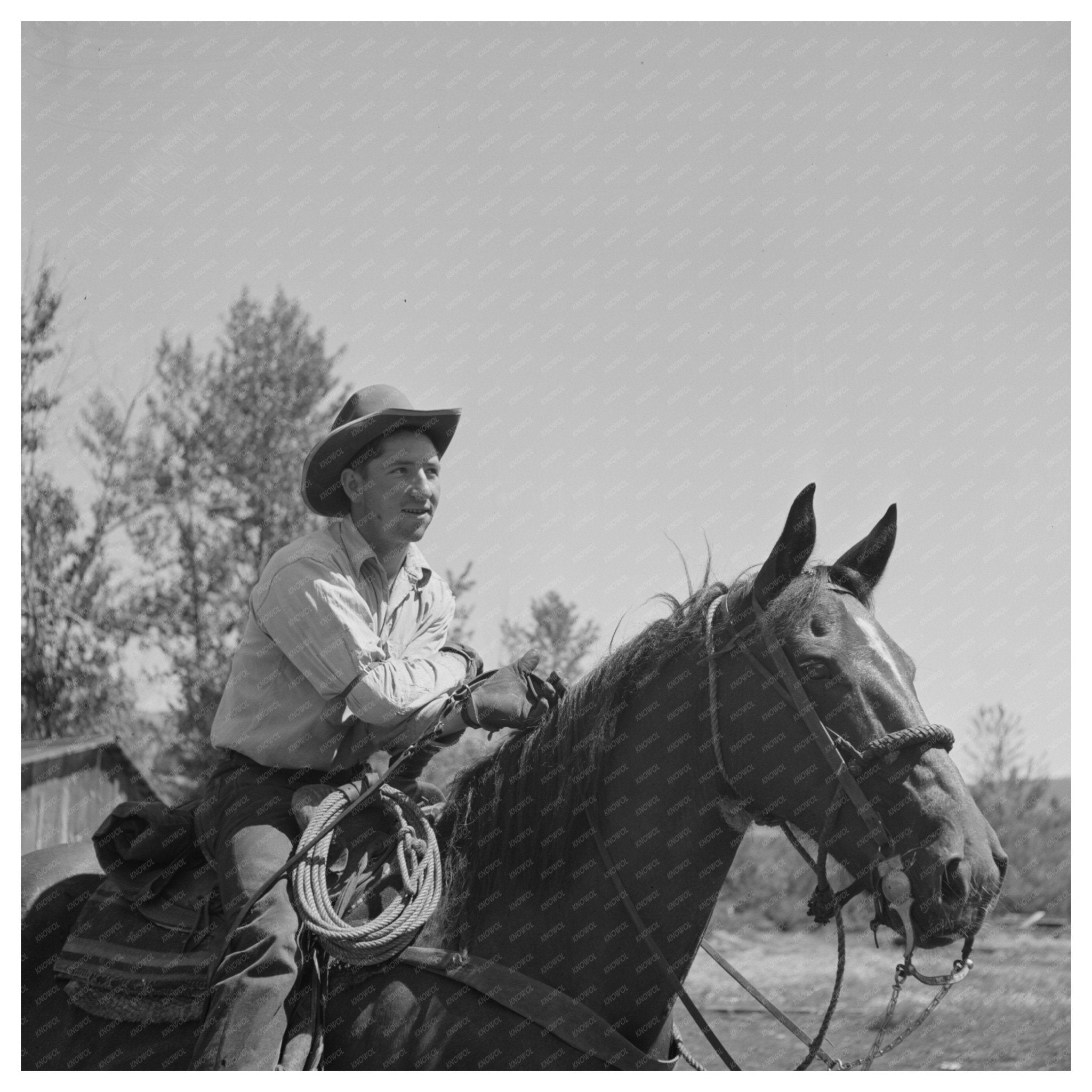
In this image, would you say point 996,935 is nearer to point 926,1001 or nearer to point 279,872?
point 926,1001

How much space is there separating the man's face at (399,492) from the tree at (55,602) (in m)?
14.0

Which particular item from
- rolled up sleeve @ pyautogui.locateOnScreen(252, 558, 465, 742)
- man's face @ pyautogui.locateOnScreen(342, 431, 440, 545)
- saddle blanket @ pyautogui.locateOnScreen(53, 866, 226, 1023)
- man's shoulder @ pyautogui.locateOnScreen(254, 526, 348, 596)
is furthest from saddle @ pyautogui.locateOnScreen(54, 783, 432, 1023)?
man's face @ pyautogui.locateOnScreen(342, 431, 440, 545)

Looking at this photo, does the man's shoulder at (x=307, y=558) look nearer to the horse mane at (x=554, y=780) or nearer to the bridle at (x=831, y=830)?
the horse mane at (x=554, y=780)

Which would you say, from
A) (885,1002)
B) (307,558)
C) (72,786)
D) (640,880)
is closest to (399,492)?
(307,558)

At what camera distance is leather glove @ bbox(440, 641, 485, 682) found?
3842 millimetres

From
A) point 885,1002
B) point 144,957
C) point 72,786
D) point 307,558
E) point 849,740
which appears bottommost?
point 885,1002

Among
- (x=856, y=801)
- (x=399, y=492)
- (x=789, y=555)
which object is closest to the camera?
(x=856, y=801)

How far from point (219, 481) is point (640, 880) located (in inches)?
624

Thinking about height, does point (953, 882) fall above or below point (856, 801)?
below

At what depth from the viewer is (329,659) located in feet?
11.4

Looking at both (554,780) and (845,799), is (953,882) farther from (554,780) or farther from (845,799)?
(554,780)

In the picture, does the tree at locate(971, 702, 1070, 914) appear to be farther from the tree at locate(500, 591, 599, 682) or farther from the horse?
the horse

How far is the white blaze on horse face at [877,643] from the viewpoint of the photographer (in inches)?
120

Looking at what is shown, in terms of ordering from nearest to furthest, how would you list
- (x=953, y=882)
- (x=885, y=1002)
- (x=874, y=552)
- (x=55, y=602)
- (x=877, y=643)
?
(x=953, y=882), (x=877, y=643), (x=874, y=552), (x=885, y=1002), (x=55, y=602)
